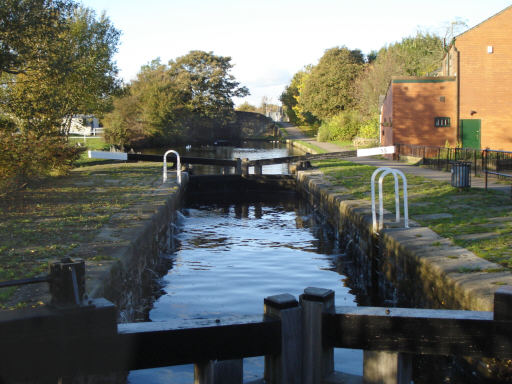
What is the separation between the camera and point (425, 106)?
86.8 ft

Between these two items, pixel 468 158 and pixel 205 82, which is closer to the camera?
pixel 468 158

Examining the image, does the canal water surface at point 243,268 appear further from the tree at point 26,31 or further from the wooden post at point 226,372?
the tree at point 26,31

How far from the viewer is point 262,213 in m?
17.5

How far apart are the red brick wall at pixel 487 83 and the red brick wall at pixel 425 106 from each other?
60 centimetres

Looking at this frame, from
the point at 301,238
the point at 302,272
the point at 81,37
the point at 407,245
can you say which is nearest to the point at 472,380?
the point at 407,245

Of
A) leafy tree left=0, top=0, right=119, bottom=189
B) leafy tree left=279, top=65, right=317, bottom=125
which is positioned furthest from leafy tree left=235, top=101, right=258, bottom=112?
leafy tree left=0, top=0, right=119, bottom=189

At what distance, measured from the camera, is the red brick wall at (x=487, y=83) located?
2636cm

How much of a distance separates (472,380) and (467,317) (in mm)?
1346

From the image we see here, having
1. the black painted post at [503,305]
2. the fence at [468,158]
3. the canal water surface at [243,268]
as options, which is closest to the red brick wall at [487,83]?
the fence at [468,158]

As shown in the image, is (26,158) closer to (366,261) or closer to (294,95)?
(366,261)

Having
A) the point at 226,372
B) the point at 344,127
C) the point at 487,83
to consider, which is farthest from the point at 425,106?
the point at 226,372

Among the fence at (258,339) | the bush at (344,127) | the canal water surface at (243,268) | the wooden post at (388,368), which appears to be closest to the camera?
the fence at (258,339)

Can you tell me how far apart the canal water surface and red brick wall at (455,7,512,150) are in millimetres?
13361

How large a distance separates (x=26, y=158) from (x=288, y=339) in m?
12.3
